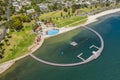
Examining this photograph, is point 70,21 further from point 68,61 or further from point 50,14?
point 68,61

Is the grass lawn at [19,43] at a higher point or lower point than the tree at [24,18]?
lower

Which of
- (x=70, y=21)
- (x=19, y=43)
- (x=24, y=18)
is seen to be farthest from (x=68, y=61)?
(x=24, y=18)

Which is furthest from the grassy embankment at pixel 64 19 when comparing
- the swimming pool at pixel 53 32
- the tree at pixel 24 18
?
the tree at pixel 24 18

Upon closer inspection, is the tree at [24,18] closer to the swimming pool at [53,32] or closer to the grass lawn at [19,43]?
the grass lawn at [19,43]

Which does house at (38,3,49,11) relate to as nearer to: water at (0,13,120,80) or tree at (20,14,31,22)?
tree at (20,14,31,22)

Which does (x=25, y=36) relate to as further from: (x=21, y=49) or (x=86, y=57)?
(x=86, y=57)

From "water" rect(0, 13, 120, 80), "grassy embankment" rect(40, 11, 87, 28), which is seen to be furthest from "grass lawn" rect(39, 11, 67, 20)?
"water" rect(0, 13, 120, 80)

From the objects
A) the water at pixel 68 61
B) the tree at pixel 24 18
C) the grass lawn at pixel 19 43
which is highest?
the tree at pixel 24 18

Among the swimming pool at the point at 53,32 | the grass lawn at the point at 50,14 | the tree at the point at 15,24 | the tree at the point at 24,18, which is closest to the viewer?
the tree at the point at 15,24
